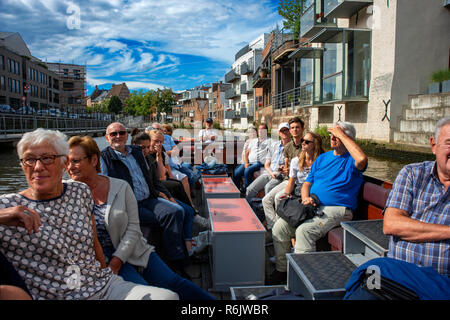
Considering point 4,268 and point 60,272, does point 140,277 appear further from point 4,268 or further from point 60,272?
point 4,268

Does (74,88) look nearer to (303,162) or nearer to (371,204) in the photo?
(303,162)

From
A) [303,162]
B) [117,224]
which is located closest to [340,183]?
[303,162]

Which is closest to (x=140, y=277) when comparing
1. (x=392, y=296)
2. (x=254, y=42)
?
(x=392, y=296)

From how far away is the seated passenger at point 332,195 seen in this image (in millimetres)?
3127

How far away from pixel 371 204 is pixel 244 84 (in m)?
47.4

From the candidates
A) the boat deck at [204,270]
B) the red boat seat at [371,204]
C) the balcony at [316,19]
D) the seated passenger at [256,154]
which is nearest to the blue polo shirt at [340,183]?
the red boat seat at [371,204]

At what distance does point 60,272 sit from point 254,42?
56348 mm

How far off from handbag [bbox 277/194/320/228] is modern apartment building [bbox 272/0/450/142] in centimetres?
1108

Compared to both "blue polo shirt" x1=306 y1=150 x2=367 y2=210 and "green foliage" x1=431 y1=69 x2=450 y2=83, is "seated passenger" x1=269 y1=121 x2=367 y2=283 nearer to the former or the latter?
"blue polo shirt" x1=306 y1=150 x2=367 y2=210

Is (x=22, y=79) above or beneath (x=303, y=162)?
above

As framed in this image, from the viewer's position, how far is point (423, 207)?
6.64ft

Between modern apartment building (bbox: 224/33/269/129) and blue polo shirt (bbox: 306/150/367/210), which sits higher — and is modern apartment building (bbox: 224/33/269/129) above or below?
above

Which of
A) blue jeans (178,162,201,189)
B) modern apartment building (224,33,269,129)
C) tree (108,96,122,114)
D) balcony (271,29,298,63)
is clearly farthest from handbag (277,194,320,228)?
tree (108,96,122,114)

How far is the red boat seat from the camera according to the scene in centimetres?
294
